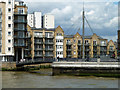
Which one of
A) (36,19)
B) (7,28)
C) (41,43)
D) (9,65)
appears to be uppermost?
(36,19)

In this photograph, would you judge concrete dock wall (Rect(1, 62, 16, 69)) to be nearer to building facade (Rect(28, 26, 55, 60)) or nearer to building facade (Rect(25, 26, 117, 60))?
building facade (Rect(25, 26, 117, 60))

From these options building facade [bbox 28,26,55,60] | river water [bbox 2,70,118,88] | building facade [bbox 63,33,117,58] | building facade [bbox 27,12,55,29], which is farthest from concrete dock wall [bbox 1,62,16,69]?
building facade [bbox 27,12,55,29]

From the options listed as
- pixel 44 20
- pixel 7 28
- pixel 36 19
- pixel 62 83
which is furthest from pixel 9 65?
pixel 44 20

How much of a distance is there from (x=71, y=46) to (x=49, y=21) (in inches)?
2554

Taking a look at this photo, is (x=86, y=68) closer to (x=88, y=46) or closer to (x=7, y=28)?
(x=7, y=28)

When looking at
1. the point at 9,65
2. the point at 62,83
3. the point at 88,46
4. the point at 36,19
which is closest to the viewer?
the point at 62,83

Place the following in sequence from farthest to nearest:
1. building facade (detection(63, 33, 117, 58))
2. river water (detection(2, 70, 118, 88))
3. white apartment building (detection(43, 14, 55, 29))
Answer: white apartment building (detection(43, 14, 55, 29)) < building facade (detection(63, 33, 117, 58)) < river water (detection(2, 70, 118, 88))

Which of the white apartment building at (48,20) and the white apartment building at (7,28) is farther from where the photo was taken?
the white apartment building at (48,20)

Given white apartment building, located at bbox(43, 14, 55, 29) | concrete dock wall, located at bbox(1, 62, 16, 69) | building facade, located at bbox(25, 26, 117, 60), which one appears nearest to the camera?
concrete dock wall, located at bbox(1, 62, 16, 69)

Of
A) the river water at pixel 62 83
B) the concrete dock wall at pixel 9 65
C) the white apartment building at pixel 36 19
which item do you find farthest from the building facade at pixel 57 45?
the white apartment building at pixel 36 19

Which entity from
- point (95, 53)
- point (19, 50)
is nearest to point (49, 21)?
point (95, 53)

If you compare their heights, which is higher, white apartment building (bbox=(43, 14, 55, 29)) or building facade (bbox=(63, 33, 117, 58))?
white apartment building (bbox=(43, 14, 55, 29))

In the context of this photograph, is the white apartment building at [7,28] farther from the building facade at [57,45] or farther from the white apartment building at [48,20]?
the white apartment building at [48,20]

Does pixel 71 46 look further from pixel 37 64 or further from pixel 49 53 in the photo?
pixel 37 64
